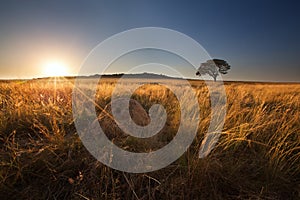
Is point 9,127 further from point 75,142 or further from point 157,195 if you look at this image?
point 157,195

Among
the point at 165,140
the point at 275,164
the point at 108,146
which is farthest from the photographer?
the point at 165,140

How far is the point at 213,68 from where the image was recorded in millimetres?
43688

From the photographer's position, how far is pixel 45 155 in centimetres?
160

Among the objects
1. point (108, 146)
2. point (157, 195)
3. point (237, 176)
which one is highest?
point (108, 146)

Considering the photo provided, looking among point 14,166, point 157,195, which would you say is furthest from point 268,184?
point 14,166

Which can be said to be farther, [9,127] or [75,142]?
[9,127]

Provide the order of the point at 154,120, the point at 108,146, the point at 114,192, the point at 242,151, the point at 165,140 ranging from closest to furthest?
the point at 114,192 → the point at 108,146 → the point at 242,151 → the point at 165,140 → the point at 154,120

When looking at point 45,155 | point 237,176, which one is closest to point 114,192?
point 45,155

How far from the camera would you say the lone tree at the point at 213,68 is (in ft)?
140

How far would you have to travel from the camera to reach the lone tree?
140 ft

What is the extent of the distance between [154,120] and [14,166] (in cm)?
191

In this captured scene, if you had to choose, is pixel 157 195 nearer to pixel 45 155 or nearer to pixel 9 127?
pixel 45 155

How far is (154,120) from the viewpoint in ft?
9.66

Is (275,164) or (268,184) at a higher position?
(275,164)
